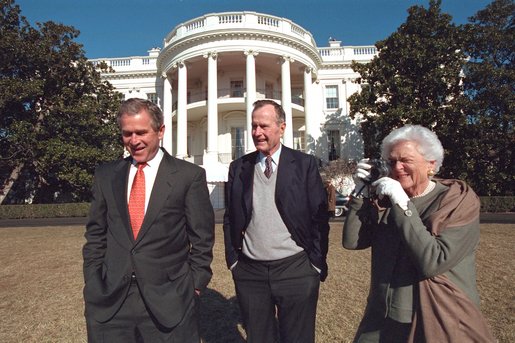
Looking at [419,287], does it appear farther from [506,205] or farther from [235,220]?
[506,205]

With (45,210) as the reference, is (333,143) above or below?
above

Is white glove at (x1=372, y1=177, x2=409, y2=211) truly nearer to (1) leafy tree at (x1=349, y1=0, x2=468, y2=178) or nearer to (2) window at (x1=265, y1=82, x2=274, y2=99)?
(1) leafy tree at (x1=349, y1=0, x2=468, y2=178)

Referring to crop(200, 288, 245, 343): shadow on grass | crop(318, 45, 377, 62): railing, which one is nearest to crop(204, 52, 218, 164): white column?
crop(318, 45, 377, 62): railing

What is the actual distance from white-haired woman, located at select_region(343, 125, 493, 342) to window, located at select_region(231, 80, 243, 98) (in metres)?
26.2

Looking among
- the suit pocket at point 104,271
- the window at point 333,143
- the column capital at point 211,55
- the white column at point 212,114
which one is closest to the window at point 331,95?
the window at point 333,143

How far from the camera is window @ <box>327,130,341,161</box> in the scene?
2992 cm

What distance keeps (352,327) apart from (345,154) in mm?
26736

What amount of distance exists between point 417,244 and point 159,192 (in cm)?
168

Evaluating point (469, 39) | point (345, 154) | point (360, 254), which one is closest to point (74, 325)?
point (360, 254)

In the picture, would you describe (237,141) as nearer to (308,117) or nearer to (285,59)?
(308,117)

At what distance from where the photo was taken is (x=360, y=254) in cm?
828

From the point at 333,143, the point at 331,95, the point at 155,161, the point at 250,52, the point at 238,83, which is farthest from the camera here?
the point at 331,95

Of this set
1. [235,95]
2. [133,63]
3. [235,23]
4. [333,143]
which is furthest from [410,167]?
[133,63]

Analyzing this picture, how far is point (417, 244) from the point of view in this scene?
1741 mm
